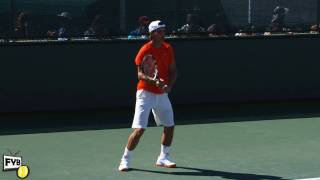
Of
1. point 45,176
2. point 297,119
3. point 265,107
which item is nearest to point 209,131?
point 297,119

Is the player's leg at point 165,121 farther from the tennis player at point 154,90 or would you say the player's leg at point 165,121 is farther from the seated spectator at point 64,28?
the seated spectator at point 64,28

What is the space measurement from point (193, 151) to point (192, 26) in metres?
4.40

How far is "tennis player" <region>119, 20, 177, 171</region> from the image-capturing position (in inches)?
337

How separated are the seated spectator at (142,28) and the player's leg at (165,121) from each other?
4790 mm

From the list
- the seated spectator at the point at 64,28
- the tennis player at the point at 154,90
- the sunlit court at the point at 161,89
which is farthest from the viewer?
the seated spectator at the point at 64,28

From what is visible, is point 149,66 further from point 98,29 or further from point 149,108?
point 98,29

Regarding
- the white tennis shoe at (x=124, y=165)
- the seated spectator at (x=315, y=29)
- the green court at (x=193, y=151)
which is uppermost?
the seated spectator at (x=315, y=29)

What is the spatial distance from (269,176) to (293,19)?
6.71 metres

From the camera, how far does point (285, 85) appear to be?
14609 mm

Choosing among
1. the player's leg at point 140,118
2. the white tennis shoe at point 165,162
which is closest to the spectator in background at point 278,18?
the white tennis shoe at point 165,162

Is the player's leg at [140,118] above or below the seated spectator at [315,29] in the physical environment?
below

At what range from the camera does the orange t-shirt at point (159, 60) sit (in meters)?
8.60

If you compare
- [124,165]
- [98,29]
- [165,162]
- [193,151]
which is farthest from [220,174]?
[98,29]

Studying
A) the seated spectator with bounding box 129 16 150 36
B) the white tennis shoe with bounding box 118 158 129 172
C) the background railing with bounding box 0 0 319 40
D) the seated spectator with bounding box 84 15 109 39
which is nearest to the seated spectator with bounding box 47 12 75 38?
the background railing with bounding box 0 0 319 40
